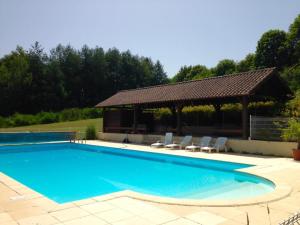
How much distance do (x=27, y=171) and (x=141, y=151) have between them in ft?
20.3

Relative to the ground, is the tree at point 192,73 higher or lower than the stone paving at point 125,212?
higher

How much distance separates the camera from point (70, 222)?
4859 millimetres

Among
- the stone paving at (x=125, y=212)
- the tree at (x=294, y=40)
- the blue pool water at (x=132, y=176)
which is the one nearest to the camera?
the stone paving at (x=125, y=212)

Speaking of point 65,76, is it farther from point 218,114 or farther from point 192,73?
point 218,114

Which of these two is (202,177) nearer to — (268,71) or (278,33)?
(268,71)

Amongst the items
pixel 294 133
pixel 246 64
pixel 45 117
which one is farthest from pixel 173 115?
pixel 246 64

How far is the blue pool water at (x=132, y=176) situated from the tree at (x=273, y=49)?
99.9 ft

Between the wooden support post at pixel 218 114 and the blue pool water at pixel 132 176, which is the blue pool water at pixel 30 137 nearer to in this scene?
the blue pool water at pixel 132 176

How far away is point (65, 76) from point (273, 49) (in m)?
39.5

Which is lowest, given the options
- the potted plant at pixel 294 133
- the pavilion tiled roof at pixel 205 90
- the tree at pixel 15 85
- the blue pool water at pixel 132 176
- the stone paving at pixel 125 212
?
the blue pool water at pixel 132 176

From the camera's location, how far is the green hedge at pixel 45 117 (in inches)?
1605

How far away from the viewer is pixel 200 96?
687 inches

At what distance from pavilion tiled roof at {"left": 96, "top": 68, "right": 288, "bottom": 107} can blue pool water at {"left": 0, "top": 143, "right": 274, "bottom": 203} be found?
4.57m

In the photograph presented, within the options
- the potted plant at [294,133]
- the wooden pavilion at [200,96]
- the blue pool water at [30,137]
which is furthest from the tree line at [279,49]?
the blue pool water at [30,137]
